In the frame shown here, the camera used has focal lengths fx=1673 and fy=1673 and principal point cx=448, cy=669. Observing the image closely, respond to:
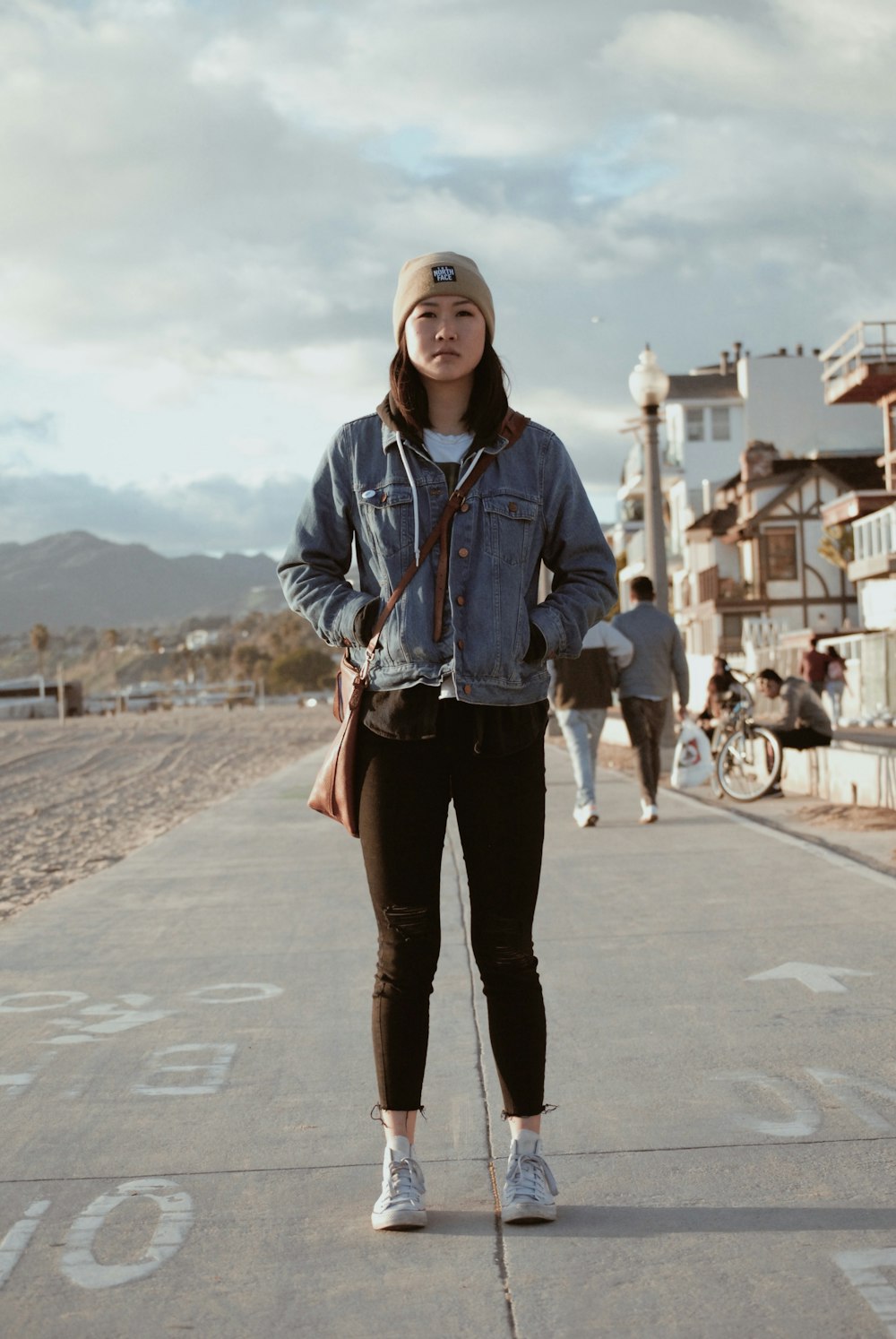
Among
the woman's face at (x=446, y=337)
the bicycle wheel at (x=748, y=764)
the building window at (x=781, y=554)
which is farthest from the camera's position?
the building window at (x=781, y=554)

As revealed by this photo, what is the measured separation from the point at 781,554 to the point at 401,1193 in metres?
59.8

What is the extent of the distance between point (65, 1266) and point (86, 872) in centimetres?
903

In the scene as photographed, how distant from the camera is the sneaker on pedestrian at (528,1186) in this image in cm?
357

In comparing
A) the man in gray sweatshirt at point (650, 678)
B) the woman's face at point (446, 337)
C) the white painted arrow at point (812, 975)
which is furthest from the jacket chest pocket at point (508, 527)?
the man in gray sweatshirt at point (650, 678)

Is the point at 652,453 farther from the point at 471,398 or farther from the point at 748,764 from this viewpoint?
the point at 471,398

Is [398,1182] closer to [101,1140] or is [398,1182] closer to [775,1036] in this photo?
[101,1140]

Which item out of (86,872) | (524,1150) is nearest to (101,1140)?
(524,1150)

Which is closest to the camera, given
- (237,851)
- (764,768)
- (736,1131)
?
(736,1131)

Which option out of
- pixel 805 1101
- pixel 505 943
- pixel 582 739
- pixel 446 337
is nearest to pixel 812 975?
pixel 805 1101

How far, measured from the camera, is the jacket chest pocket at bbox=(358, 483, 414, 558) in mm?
3695

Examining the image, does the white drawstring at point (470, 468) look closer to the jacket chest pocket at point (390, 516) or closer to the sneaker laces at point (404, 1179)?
the jacket chest pocket at point (390, 516)

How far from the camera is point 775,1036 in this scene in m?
5.29

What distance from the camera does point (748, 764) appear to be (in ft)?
49.1

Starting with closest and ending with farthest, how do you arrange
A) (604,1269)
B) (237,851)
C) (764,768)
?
(604,1269), (237,851), (764,768)
